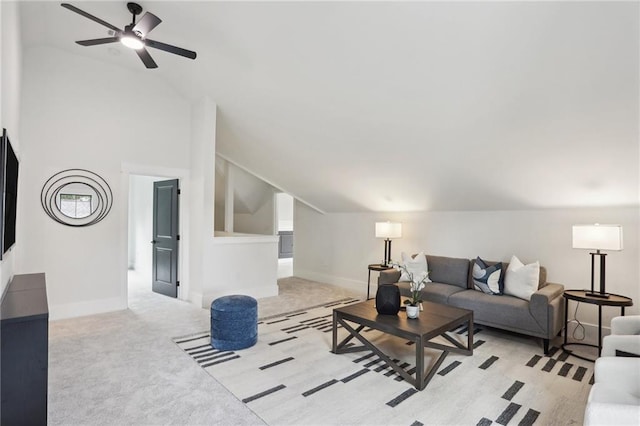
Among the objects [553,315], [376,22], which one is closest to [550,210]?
[553,315]

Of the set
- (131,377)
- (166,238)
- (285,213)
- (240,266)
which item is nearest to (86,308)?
(166,238)

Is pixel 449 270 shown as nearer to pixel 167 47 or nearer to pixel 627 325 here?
pixel 627 325

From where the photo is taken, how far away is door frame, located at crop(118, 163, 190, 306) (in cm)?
479

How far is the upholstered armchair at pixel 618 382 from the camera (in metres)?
1.46

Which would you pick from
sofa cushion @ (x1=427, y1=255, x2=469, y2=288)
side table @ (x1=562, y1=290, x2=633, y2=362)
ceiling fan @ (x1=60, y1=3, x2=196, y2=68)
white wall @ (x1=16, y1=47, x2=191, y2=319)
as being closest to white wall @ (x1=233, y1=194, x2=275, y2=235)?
white wall @ (x1=16, y1=47, x2=191, y2=319)

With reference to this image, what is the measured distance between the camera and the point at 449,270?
14.9 ft

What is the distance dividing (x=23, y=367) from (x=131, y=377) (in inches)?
47.8

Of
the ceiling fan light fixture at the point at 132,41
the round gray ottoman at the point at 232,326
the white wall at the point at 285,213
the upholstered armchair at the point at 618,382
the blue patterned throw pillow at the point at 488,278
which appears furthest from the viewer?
the white wall at the point at 285,213

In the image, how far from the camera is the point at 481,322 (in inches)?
150

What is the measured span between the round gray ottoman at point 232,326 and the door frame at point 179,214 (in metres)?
2.07

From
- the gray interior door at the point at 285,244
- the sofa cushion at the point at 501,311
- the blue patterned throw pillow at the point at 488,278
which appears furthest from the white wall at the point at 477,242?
the gray interior door at the point at 285,244

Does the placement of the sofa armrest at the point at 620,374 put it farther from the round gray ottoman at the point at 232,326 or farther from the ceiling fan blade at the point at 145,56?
the ceiling fan blade at the point at 145,56

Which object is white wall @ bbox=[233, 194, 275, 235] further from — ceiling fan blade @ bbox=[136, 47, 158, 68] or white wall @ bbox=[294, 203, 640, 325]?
ceiling fan blade @ bbox=[136, 47, 158, 68]

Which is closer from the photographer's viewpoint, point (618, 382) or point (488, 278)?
point (618, 382)
